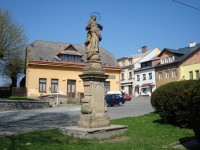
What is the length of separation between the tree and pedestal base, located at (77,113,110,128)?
88.9 feet

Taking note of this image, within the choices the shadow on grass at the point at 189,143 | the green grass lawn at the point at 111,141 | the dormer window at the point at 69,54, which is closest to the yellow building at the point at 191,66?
the dormer window at the point at 69,54

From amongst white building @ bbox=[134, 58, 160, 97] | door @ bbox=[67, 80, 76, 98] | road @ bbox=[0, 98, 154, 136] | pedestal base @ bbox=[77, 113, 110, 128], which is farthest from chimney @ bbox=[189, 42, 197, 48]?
pedestal base @ bbox=[77, 113, 110, 128]

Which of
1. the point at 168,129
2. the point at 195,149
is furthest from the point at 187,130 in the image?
the point at 195,149

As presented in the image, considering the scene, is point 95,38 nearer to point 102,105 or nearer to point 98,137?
point 102,105

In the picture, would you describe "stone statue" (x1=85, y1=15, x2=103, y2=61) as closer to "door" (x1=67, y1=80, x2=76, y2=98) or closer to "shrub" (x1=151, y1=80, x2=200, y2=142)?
"shrub" (x1=151, y1=80, x2=200, y2=142)

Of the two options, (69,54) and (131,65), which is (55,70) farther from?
(131,65)

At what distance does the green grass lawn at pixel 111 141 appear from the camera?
8.78 m

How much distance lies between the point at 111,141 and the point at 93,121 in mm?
1481

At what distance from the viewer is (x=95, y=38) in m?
12.3

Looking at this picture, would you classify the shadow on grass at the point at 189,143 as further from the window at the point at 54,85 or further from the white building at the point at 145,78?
the white building at the point at 145,78

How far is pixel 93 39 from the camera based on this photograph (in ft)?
40.4

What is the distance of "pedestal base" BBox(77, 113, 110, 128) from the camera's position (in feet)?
37.2

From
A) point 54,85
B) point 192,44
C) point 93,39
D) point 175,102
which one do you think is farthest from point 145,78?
point 93,39

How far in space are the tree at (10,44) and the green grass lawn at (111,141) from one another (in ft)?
87.5
